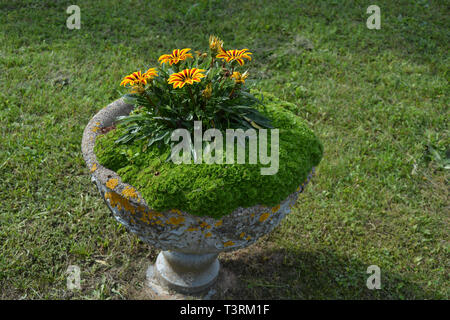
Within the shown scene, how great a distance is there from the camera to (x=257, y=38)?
5586 mm

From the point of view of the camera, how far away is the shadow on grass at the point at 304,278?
3.02m

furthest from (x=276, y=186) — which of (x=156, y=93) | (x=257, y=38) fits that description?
(x=257, y=38)

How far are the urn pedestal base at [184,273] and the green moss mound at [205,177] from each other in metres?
0.71

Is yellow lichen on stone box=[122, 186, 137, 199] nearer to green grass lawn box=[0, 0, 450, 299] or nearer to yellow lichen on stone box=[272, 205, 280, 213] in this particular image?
yellow lichen on stone box=[272, 205, 280, 213]

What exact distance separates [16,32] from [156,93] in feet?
12.6

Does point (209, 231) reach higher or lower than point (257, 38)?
lower

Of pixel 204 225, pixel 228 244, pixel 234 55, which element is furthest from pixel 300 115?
pixel 204 225

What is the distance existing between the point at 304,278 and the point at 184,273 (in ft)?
2.78

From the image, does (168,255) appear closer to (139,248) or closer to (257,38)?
(139,248)

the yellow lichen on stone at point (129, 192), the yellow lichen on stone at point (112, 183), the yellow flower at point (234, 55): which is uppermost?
the yellow flower at point (234, 55)

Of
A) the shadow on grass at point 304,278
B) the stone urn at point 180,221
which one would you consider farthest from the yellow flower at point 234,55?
the shadow on grass at point 304,278

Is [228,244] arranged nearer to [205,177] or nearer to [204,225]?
[204,225]

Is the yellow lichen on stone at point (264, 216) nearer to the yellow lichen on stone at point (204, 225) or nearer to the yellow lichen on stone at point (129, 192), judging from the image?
the yellow lichen on stone at point (204, 225)

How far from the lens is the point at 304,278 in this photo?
311cm
